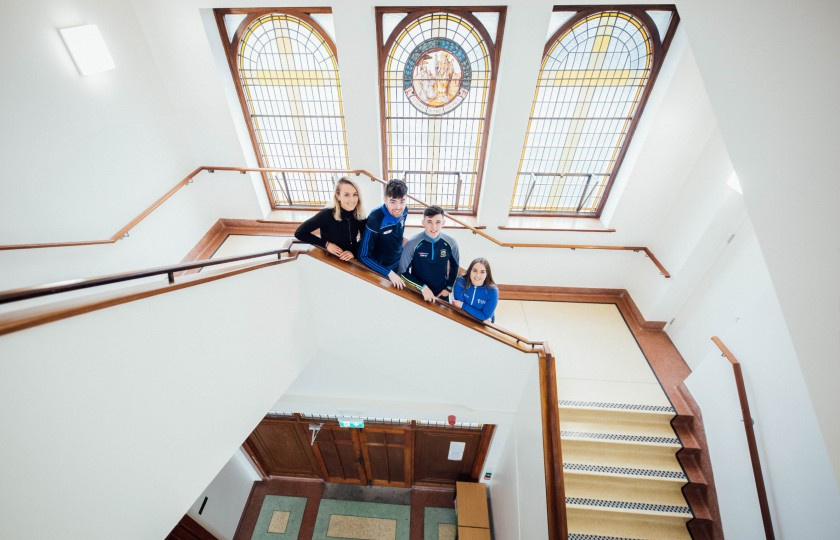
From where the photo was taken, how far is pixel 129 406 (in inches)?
56.8

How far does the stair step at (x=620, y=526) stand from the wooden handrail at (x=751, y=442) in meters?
0.80

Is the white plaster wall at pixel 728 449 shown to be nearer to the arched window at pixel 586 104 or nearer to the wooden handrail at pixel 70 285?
the arched window at pixel 586 104

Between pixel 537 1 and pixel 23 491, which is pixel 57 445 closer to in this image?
pixel 23 491

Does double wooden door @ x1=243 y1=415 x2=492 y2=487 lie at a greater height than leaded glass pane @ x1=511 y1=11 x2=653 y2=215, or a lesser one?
lesser

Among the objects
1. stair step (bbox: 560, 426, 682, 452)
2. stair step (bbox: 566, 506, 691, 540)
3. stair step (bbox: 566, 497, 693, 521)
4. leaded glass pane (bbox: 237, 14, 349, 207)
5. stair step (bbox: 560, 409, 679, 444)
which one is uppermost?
leaded glass pane (bbox: 237, 14, 349, 207)

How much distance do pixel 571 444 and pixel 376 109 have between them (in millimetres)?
4487

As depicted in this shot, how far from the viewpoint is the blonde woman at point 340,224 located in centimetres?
257

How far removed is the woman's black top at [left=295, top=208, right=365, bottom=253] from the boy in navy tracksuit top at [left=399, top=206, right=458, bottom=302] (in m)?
0.49

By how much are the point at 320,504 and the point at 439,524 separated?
2056mm

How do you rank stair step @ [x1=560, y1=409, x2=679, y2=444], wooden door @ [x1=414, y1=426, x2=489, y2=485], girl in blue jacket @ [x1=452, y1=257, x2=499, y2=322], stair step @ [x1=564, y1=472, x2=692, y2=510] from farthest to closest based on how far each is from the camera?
wooden door @ [x1=414, y1=426, x2=489, y2=485] < stair step @ [x1=560, y1=409, x2=679, y2=444] < stair step @ [x1=564, y1=472, x2=692, y2=510] < girl in blue jacket @ [x1=452, y1=257, x2=499, y2=322]

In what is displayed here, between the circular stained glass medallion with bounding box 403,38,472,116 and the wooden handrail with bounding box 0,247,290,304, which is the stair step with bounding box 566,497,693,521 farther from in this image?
the circular stained glass medallion with bounding box 403,38,472,116

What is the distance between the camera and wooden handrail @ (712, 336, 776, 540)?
262 centimetres

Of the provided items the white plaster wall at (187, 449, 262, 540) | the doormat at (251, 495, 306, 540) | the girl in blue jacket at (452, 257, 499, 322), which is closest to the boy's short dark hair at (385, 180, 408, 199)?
the girl in blue jacket at (452, 257, 499, 322)

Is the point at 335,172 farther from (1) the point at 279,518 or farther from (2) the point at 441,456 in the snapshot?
(1) the point at 279,518
